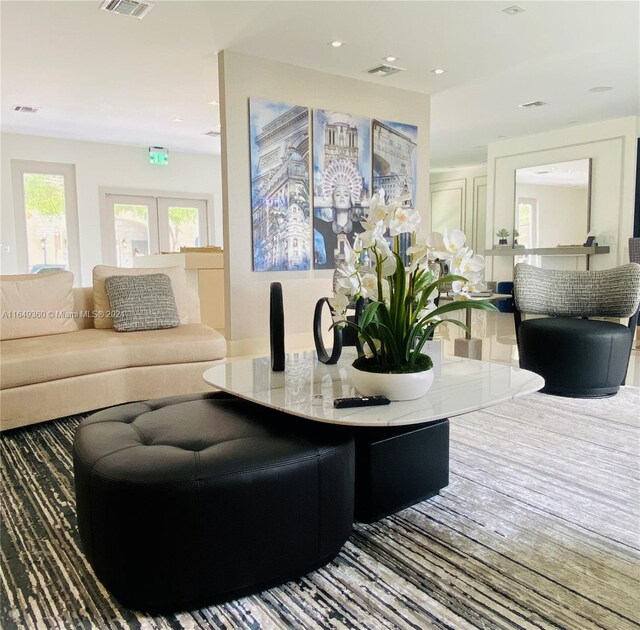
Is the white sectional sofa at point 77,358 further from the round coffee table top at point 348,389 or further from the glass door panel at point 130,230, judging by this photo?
the glass door panel at point 130,230

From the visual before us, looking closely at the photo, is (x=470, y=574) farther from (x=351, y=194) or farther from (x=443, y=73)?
(x=443, y=73)

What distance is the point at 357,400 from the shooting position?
5.80 ft

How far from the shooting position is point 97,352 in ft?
10.4

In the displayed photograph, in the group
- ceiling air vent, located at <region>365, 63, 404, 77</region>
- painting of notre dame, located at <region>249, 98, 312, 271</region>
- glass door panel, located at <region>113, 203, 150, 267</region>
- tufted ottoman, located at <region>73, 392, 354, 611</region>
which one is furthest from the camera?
→ glass door panel, located at <region>113, 203, 150, 267</region>

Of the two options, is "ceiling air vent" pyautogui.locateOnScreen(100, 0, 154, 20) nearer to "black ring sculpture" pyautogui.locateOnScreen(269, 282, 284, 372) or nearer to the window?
"black ring sculpture" pyautogui.locateOnScreen(269, 282, 284, 372)

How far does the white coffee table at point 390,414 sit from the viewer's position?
1707mm

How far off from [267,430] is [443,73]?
4787 mm

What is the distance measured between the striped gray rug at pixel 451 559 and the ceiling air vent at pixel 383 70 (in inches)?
156

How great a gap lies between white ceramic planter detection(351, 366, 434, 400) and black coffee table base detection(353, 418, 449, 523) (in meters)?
0.15

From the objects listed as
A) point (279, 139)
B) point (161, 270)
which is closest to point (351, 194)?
point (279, 139)

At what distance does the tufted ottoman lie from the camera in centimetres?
137

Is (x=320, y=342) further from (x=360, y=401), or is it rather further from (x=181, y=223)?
(x=181, y=223)

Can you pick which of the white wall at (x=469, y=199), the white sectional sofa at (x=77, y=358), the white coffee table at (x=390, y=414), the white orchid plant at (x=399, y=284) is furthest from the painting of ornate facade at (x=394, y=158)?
the white wall at (x=469, y=199)

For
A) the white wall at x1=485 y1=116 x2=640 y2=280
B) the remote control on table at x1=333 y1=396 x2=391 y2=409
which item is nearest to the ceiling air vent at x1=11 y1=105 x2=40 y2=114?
the remote control on table at x1=333 y1=396 x2=391 y2=409
